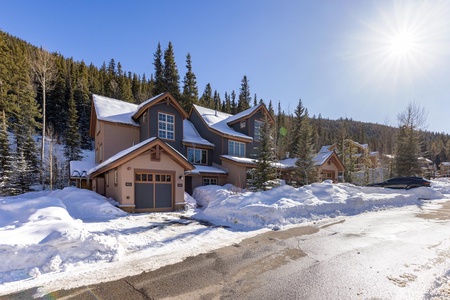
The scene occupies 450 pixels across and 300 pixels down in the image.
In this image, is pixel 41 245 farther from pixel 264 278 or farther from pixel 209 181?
pixel 209 181

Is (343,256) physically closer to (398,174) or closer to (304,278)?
(304,278)

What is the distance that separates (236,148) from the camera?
2517 cm

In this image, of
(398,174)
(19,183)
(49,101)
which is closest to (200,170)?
(19,183)

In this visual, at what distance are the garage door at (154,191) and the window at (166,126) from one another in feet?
22.0

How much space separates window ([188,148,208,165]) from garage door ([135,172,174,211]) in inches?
307

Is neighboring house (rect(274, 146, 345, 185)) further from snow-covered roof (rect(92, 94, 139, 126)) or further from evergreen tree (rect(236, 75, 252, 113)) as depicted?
evergreen tree (rect(236, 75, 252, 113))

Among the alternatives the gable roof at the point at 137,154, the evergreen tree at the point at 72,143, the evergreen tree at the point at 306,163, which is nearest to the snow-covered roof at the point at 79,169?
the gable roof at the point at 137,154

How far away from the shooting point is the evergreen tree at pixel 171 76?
43.2 meters

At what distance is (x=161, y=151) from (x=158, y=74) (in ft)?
110

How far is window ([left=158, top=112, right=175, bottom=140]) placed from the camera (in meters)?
20.7

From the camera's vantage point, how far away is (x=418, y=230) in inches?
358

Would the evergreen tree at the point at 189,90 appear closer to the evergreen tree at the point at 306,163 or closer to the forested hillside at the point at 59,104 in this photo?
the forested hillside at the point at 59,104

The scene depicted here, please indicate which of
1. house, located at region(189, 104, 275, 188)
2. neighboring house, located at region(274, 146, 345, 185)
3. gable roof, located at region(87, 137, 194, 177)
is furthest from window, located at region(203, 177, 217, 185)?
gable roof, located at region(87, 137, 194, 177)

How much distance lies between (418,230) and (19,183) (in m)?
32.1
